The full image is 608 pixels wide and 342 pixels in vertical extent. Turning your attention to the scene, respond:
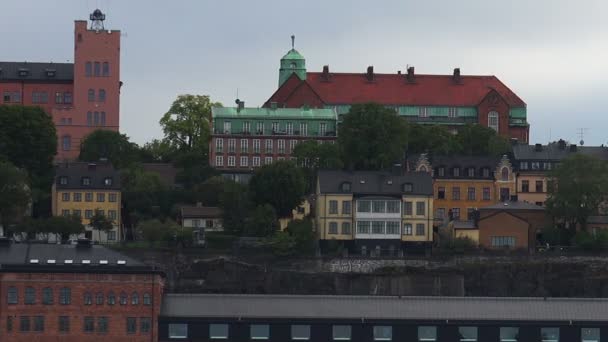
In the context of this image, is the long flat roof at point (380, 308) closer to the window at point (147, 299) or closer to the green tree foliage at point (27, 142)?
the window at point (147, 299)

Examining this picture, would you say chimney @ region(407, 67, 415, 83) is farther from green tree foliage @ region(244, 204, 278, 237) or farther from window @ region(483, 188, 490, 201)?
green tree foliage @ region(244, 204, 278, 237)

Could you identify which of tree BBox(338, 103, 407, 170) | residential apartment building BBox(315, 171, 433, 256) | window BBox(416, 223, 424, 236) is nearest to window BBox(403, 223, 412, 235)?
residential apartment building BBox(315, 171, 433, 256)

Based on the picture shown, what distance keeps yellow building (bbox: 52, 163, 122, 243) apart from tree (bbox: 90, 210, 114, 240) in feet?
1.99

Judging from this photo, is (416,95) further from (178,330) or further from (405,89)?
(178,330)

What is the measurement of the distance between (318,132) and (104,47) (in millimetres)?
17015

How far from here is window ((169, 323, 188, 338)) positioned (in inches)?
4515

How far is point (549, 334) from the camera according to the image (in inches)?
4537

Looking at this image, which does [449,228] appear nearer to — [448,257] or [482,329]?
[448,257]

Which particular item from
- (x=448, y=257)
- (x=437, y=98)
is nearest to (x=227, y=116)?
(x=437, y=98)

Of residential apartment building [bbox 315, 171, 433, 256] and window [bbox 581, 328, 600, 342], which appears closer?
window [bbox 581, 328, 600, 342]

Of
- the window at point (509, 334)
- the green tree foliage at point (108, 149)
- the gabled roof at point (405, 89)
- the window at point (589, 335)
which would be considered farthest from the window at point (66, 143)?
the window at point (589, 335)

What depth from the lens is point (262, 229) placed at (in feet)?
487

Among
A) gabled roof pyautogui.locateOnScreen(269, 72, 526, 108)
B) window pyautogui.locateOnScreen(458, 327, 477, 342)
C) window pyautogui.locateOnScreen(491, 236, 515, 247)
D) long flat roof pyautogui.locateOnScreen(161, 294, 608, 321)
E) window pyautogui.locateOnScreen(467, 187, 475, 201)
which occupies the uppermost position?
gabled roof pyautogui.locateOnScreen(269, 72, 526, 108)

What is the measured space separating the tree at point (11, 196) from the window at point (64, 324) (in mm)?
33181
